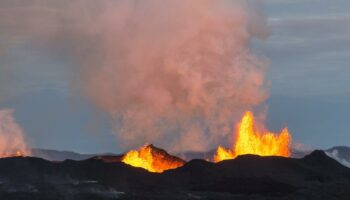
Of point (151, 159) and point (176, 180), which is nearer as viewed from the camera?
point (176, 180)

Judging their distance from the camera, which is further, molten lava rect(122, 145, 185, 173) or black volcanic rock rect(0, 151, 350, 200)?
molten lava rect(122, 145, 185, 173)

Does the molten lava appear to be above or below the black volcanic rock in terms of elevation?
above

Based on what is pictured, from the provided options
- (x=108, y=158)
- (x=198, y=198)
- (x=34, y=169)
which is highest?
(x=108, y=158)

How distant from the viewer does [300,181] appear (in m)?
168

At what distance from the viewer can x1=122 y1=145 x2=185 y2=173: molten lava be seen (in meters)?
192

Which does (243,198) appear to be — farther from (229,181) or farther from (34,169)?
(34,169)

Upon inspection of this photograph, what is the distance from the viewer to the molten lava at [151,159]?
630 feet

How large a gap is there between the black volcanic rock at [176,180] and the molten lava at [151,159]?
1854 cm

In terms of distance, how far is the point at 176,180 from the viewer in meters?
167

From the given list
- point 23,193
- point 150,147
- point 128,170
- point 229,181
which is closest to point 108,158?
point 150,147

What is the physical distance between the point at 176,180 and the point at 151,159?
27.1m

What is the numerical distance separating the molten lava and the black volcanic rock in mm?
18535

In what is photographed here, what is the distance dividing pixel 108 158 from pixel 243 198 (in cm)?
5779

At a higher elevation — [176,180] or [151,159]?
[151,159]
